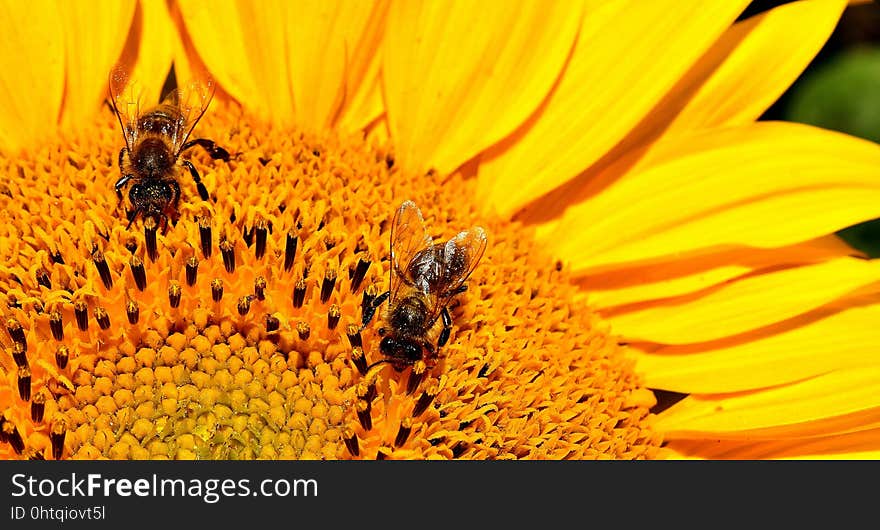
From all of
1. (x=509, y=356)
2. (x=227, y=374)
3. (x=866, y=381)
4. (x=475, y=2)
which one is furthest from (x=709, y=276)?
(x=227, y=374)

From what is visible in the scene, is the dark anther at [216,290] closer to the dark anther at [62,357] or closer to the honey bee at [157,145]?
the honey bee at [157,145]

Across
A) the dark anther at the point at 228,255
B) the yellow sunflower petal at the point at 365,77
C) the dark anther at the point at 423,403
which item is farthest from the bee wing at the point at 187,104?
the dark anther at the point at 423,403

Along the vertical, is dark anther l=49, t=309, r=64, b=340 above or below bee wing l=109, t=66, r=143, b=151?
below

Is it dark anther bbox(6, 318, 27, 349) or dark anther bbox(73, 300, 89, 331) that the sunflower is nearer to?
dark anther bbox(73, 300, 89, 331)

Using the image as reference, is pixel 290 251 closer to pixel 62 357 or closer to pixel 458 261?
pixel 458 261

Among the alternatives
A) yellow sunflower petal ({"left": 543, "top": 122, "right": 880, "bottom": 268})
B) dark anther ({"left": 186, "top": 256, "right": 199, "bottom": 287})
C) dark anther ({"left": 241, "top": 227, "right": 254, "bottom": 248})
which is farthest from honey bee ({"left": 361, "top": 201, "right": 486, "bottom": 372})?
yellow sunflower petal ({"left": 543, "top": 122, "right": 880, "bottom": 268})
